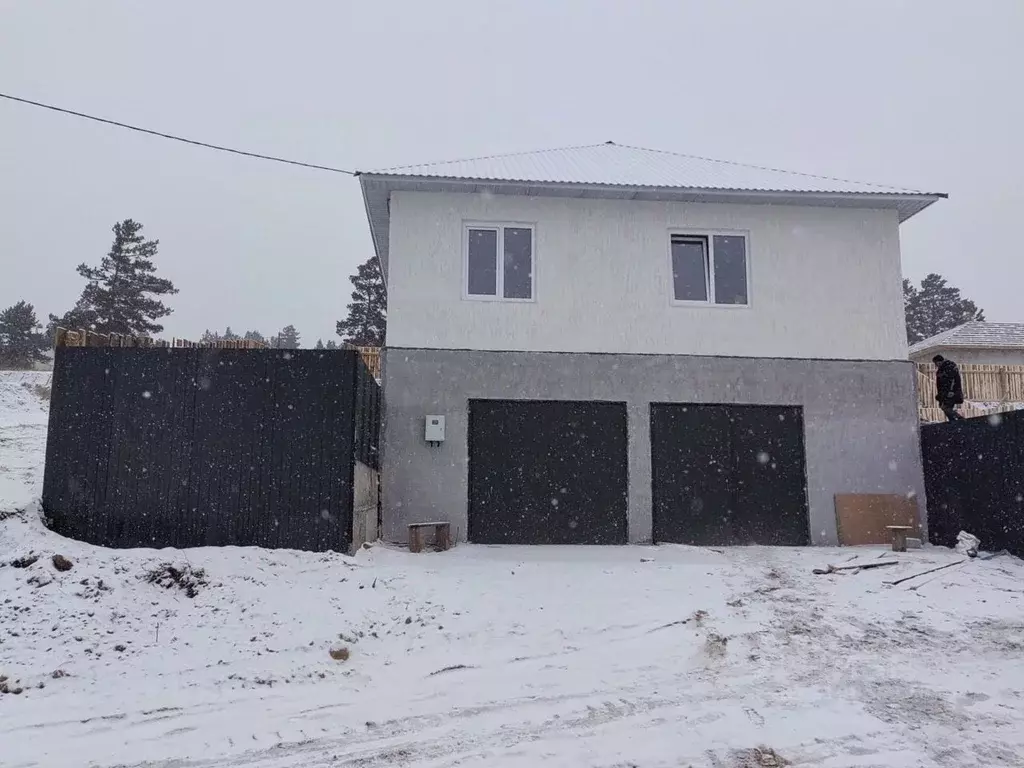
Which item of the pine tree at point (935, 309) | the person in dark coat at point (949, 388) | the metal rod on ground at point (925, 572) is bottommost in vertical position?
the metal rod on ground at point (925, 572)

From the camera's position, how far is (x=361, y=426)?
850cm

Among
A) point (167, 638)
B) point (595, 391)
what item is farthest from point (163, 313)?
point (167, 638)

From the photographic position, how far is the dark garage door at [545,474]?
10562 millimetres

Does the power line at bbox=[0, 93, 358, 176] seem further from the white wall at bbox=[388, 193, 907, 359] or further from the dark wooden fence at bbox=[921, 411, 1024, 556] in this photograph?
the dark wooden fence at bbox=[921, 411, 1024, 556]

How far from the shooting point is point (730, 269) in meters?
11.5

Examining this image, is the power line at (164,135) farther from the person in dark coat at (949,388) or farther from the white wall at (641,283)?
the person in dark coat at (949,388)

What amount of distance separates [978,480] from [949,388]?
2.52m

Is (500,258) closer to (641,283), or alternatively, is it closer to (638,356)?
(641,283)

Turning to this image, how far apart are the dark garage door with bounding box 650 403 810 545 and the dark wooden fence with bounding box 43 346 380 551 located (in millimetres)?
5135

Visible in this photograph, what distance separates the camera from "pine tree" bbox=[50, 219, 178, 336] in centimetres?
3716

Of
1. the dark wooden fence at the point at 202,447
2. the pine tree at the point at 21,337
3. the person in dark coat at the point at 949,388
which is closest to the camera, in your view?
the dark wooden fence at the point at 202,447

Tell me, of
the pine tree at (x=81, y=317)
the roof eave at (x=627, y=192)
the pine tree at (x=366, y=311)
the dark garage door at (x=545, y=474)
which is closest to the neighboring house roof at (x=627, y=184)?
the roof eave at (x=627, y=192)

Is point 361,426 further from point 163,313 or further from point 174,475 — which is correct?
point 163,313

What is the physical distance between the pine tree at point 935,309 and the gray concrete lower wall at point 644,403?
41.5 metres
